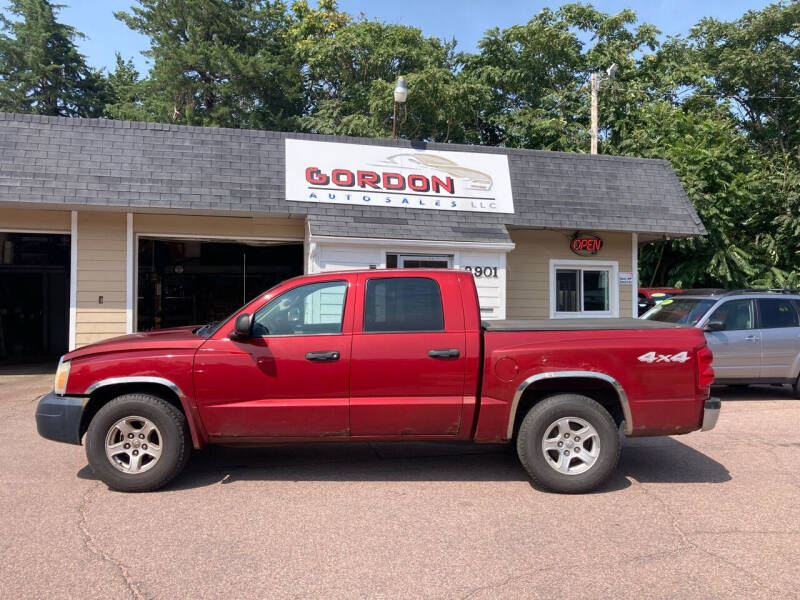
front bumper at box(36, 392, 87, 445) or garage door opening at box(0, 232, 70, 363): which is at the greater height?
garage door opening at box(0, 232, 70, 363)

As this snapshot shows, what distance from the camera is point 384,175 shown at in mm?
11688

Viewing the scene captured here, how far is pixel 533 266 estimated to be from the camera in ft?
41.8

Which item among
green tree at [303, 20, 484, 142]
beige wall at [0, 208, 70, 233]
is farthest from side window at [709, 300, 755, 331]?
green tree at [303, 20, 484, 142]

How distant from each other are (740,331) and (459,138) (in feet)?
61.7

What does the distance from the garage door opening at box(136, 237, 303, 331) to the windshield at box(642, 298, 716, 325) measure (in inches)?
307

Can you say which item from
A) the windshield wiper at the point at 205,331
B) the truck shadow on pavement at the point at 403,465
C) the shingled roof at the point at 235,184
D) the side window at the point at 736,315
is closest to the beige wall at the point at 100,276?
the shingled roof at the point at 235,184

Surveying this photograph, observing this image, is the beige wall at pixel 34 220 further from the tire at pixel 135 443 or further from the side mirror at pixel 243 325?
the side mirror at pixel 243 325

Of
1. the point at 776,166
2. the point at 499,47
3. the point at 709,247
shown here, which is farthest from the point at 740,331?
the point at 499,47

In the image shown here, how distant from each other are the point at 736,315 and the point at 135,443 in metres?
8.95

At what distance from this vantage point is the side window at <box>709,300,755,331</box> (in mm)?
9781

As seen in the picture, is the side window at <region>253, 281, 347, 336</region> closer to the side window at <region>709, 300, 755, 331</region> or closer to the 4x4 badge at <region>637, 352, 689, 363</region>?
the 4x4 badge at <region>637, 352, 689, 363</region>

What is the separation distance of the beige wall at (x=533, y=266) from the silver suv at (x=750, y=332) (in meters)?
3.09

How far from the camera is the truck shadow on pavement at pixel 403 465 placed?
5570mm

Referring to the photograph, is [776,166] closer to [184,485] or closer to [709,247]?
[709,247]
